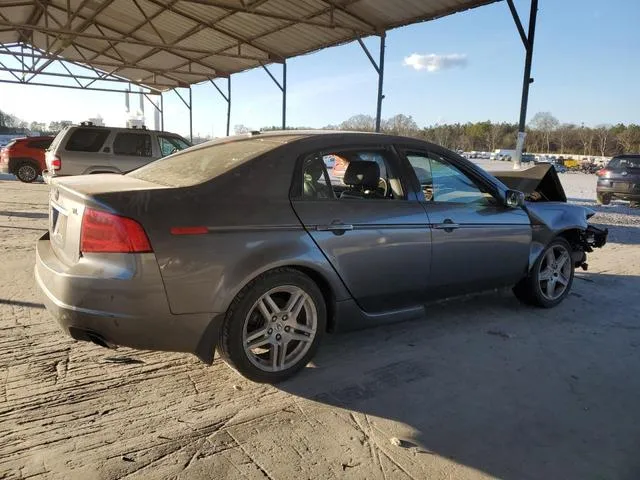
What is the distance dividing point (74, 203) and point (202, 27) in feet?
48.2

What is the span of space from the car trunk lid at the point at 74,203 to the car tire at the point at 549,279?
12.0 feet

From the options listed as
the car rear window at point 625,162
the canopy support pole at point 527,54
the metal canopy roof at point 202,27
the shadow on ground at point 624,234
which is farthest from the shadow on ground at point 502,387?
the car rear window at point 625,162

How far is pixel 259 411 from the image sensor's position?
9.66 ft

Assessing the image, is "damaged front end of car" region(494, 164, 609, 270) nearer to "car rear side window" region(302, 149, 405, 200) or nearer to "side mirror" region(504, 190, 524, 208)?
"side mirror" region(504, 190, 524, 208)

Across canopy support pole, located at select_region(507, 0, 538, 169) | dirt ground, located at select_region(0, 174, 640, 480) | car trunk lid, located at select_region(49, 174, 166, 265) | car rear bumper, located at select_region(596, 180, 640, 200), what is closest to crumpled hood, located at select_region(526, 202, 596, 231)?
dirt ground, located at select_region(0, 174, 640, 480)

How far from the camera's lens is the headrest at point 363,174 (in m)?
3.85

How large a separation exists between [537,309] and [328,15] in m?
10.8

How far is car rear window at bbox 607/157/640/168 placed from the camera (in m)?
15.9

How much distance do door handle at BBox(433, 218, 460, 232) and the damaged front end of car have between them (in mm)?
1201

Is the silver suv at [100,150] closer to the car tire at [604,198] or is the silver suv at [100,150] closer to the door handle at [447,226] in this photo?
the door handle at [447,226]

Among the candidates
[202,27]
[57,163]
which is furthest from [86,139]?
[202,27]

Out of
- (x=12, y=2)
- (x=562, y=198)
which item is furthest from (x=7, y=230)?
(x=12, y=2)

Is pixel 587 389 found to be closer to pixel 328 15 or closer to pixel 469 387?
pixel 469 387

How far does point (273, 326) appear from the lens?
3225 millimetres
